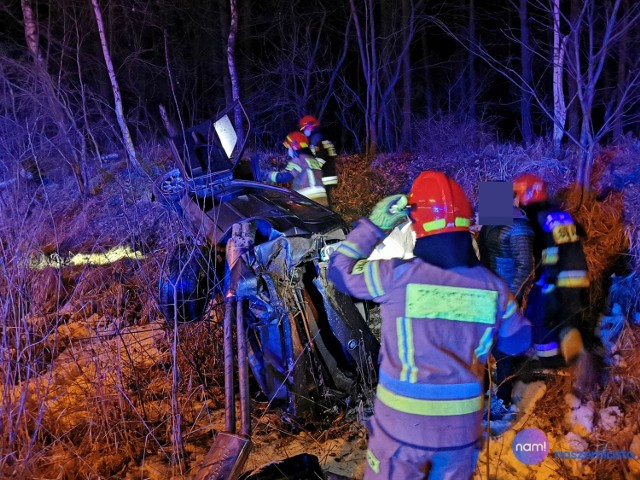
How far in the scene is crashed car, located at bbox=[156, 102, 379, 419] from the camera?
3.04 meters

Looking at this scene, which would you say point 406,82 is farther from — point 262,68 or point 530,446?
point 530,446

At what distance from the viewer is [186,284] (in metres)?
3.37

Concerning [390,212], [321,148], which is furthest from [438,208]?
[321,148]

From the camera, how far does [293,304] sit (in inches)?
122

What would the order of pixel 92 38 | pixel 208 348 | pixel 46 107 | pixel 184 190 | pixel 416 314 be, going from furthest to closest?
1. pixel 92 38
2. pixel 46 107
3. pixel 208 348
4. pixel 184 190
5. pixel 416 314

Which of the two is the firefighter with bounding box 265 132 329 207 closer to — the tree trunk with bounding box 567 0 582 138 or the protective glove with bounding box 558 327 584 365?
the protective glove with bounding box 558 327 584 365

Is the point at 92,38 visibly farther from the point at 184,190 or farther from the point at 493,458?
the point at 493,458

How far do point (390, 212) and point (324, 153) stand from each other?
3.87 m

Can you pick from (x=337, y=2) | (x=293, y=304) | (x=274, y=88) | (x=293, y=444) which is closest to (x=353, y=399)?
(x=293, y=444)

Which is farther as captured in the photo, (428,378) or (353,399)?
(353,399)

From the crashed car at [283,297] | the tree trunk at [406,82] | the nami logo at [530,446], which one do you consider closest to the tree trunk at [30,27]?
the crashed car at [283,297]

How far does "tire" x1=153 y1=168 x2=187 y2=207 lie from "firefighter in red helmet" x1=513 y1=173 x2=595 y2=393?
2703 mm

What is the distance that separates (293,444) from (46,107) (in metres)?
8.35

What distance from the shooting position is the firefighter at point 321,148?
19.5ft
